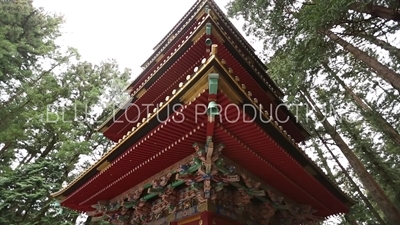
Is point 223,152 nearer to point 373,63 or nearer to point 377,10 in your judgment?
point 377,10

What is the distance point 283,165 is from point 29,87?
41.6ft

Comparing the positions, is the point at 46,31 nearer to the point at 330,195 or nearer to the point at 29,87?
the point at 29,87

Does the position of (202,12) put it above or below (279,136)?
above

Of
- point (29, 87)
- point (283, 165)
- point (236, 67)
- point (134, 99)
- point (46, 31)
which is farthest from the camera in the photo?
point (46, 31)

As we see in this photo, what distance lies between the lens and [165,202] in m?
6.04

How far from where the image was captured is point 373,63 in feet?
25.8

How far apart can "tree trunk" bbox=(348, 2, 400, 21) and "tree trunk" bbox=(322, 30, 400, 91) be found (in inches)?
37.4

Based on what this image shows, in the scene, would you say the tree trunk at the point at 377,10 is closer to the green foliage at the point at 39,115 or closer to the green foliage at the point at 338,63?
the green foliage at the point at 338,63

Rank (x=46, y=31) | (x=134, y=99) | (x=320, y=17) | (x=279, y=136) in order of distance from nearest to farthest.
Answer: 1. (x=279, y=136)
2. (x=320, y=17)
3. (x=134, y=99)
4. (x=46, y=31)

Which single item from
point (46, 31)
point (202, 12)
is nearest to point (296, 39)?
point (202, 12)

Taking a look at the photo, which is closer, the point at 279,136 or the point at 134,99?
the point at 279,136

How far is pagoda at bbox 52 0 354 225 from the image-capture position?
14.0 ft

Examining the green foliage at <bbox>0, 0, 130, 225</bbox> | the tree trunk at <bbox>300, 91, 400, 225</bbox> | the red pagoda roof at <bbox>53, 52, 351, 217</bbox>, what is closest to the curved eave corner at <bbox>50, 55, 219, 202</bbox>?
the red pagoda roof at <bbox>53, 52, 351, 217</bbox>

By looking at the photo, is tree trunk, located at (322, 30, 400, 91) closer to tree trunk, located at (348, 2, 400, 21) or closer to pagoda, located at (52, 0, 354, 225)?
tree trunk, located at (348, 2, 400, 21)
